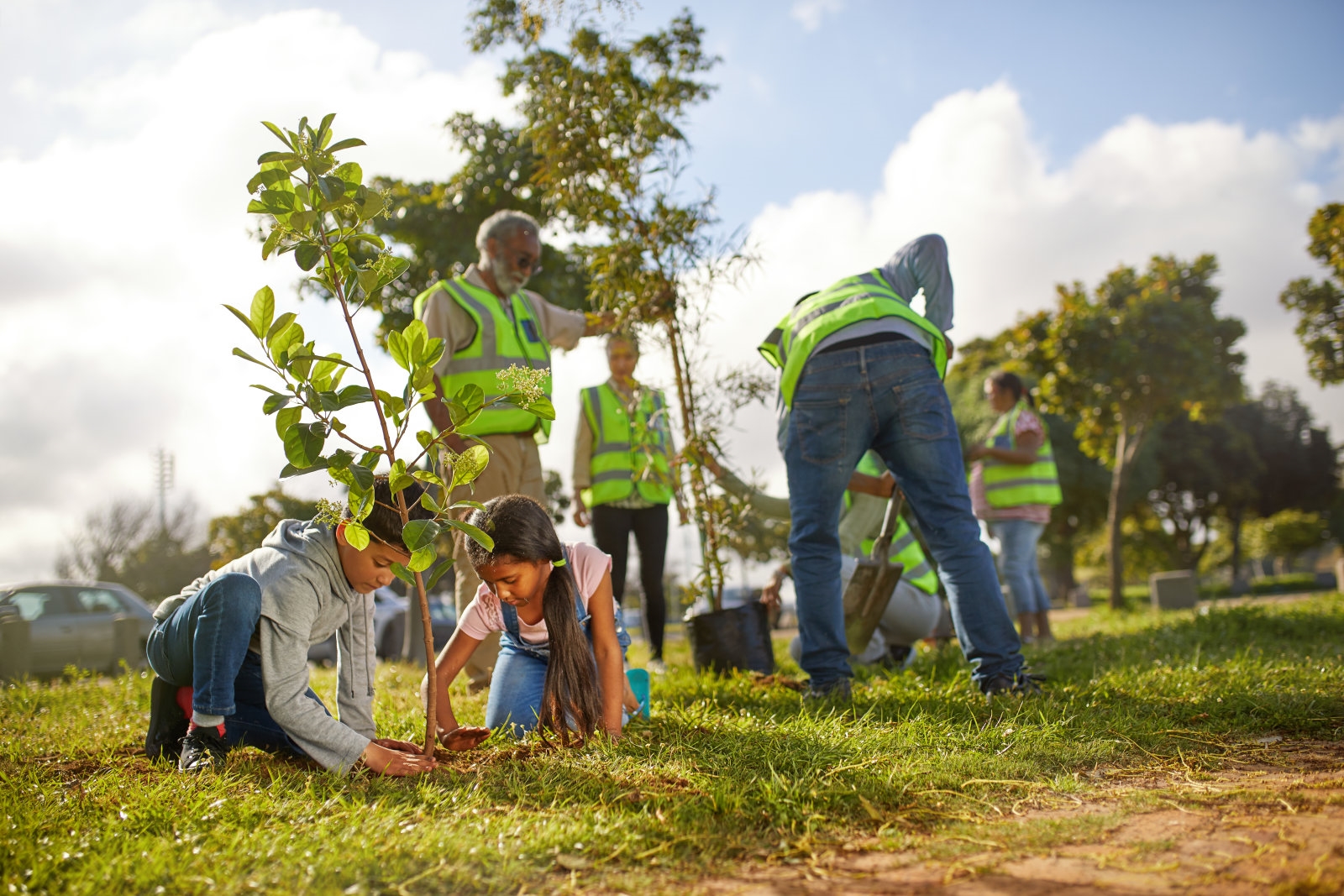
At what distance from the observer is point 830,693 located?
3.41 metres

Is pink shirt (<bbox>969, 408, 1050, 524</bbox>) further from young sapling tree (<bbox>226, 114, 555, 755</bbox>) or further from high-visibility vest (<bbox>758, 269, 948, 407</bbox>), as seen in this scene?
young sapling tree (<bbox>226, 114, 555, 755</bbox>)

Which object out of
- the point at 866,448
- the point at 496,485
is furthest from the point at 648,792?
the point at 496,485

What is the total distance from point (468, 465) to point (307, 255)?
26.5 inches

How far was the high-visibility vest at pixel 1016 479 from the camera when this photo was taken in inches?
250

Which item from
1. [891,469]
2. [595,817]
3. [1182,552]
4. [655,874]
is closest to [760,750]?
[595,817]

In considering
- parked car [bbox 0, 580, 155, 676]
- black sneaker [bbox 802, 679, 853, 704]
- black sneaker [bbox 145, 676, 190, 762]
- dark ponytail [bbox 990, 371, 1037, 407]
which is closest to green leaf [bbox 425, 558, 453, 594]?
black sneaker [bbox 145, 676, 190, 762]

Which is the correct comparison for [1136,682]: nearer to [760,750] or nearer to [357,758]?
[760,750]

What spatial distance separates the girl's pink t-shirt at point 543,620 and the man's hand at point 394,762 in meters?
0.75

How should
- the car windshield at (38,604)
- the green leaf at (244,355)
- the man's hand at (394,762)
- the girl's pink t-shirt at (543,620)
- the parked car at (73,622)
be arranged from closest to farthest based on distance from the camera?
1. the green leaf at (244,355)
2. the man's hand at (394,762)
3. the girl's pink t-shirt at (543,620)
4. the car windshield at (38,604)
5. the parked car at (73,622)

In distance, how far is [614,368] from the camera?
5.48 meters

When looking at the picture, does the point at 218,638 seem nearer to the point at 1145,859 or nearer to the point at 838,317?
the point at 1145,859

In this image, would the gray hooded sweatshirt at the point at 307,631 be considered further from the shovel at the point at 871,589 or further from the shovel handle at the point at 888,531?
the shovel handle at the point at 888,531

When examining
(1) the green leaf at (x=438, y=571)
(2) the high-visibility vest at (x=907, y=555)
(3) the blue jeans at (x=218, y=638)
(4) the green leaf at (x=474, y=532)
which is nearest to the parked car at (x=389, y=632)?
(2) the high-visibility vest at (x=907, y=555)

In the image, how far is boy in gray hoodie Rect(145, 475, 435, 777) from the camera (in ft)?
8.24
